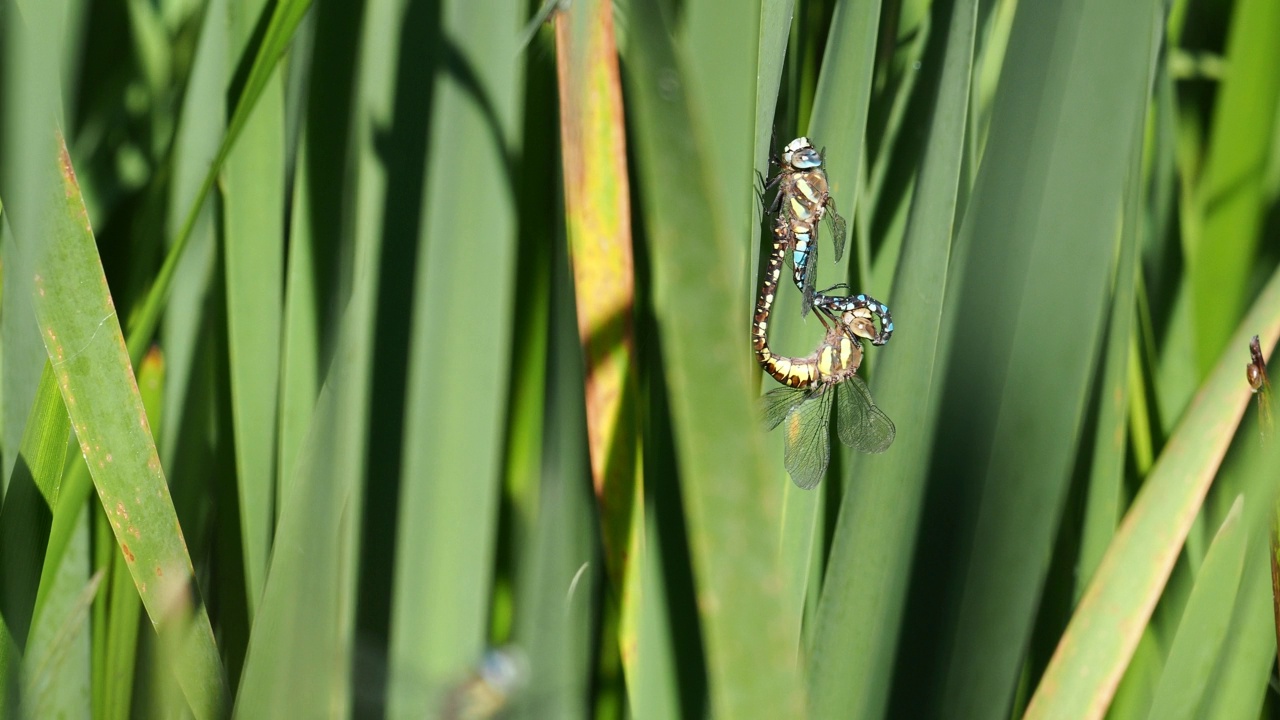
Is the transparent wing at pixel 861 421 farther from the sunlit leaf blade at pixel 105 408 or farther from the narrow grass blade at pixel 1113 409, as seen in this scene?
the sunlit leaf blade at pixel 105 408

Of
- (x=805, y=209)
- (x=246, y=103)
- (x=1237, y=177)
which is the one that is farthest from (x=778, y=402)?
(x=1237, y=177)

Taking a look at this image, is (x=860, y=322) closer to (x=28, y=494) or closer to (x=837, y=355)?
(x=837, y=355)

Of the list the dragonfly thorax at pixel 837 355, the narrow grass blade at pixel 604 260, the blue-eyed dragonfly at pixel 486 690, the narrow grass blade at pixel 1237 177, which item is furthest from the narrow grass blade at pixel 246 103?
the narrow grass blade at pixel 1237 177

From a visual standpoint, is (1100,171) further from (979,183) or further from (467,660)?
(467,660)

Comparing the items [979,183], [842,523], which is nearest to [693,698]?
[842,523]

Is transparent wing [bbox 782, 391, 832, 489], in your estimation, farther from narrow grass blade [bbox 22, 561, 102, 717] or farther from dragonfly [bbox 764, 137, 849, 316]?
narrow grass blade [bbox 22, 561, 102, 717]

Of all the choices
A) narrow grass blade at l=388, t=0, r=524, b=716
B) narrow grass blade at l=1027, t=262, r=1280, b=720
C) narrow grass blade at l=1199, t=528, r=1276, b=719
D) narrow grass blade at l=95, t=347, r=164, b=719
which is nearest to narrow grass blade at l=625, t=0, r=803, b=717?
narrow grass blade at l=388, t=0, r=524, b=716
